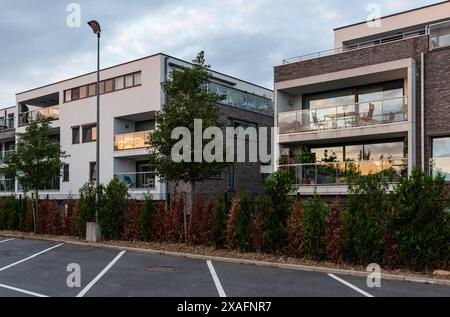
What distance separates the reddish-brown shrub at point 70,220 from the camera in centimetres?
2081

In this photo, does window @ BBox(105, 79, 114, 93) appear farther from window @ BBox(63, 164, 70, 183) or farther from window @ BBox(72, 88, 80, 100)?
window @ BBox(63, 164, 70, 183)

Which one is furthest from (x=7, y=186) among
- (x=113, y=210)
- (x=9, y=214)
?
(x=113, y=210)

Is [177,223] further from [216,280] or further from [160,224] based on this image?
[216,280]

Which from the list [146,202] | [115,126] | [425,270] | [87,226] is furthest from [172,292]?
[115,126]

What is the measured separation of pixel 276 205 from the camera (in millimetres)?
14258

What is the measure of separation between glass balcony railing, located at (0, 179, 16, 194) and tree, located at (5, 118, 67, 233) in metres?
13.4

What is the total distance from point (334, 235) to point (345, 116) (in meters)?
7.73

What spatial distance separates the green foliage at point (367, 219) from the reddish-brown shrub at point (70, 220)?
41.4 feet

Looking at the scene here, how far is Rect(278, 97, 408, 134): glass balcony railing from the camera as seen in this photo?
18.2m

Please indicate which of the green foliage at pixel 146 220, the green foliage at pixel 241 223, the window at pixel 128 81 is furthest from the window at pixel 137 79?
the green foliage at pixel 241 223

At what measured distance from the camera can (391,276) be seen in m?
11.1

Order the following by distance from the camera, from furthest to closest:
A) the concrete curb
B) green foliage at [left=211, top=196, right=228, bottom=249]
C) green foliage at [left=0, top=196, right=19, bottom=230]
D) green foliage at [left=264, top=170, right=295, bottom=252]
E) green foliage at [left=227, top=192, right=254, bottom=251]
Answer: green foliage at [left=0, top=196, right=19, bottom=230] → green foliage at [left=211, top=196, right=228, bottom=249] → green foliage at [left=227, top=192, right=254, bottom=251] → green foliage at [left=264, top=170, right=295, bottom=252] → the concrete curb

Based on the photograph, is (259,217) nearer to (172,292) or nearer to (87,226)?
(172,292)

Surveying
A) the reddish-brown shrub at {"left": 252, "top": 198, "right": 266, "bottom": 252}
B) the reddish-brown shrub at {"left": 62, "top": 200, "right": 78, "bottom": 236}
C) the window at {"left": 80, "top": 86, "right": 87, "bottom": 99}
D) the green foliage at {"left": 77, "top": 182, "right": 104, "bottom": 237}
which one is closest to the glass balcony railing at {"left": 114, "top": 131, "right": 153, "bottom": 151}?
the window at {"left": 80, "top": 86, "right": 87, "bottom": 99}
